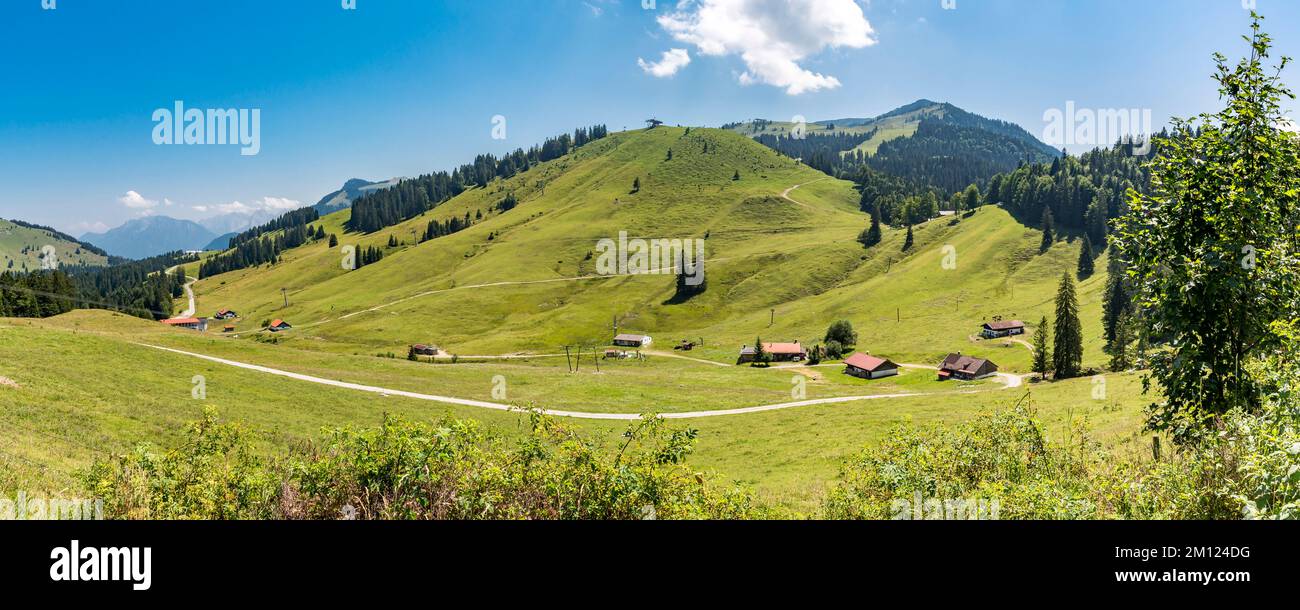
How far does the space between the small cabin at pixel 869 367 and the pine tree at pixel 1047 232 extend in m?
111

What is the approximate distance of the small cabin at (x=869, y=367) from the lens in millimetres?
110250

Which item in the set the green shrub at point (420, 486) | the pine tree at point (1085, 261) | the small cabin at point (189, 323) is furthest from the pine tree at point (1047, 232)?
the small cabin at point (189, 323)

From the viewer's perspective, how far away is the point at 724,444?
151 feet

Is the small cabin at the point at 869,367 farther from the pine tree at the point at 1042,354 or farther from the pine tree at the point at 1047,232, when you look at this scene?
the pine tree at the point at 1047,232

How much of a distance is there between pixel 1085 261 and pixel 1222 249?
646ft

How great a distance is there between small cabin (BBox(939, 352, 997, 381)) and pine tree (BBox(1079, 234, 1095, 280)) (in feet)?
288

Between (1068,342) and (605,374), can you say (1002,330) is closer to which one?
(1068,342)

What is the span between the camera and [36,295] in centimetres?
12300

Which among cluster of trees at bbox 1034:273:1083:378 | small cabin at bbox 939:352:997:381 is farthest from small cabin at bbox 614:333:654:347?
cluster of trees at bbox 1034:273:1083:378

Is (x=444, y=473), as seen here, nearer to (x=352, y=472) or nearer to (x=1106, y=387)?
(x=352, y=472)

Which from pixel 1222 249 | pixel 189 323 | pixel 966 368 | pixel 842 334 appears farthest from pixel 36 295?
pixel 966 368

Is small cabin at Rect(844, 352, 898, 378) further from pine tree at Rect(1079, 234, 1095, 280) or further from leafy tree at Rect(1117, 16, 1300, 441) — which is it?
leafy tree at Rect(1117, 16, 1300, 441)
